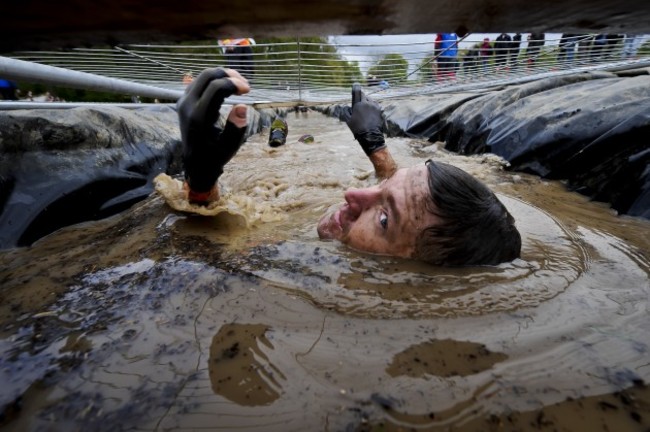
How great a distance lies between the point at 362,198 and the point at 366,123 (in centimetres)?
178

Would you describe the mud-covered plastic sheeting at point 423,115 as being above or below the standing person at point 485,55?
below

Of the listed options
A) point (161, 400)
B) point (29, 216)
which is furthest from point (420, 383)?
point (29, 216)

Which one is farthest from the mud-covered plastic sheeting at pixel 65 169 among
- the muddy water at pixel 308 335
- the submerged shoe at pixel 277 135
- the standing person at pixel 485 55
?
the standing person at pixel 485 55

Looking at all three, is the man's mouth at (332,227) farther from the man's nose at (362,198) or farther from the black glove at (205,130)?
the black glove at (205,130)

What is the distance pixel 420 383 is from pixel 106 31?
1.26 m

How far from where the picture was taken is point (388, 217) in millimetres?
1874

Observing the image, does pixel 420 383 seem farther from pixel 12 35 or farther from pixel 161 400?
pixel 12 35

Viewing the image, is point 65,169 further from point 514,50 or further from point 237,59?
point 514,50

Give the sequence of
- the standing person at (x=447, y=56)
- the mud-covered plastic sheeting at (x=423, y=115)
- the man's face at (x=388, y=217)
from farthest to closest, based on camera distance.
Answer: the standing person at (x=447, y=56) → the mud-covered plastic sheeting at (x=423, y=115) → the man's face at (x=388, y=217)

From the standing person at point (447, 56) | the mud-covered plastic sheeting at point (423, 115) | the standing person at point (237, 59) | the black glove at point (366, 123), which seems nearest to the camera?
the black glove at point (366, 123)

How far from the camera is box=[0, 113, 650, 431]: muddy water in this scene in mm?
827

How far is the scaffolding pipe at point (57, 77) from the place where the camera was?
1.92 meters

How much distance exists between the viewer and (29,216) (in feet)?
5.83

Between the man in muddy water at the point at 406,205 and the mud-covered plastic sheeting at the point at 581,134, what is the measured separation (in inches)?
53.7
